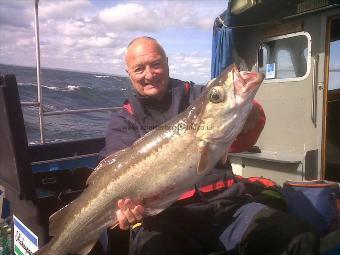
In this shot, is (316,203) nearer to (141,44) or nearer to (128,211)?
(128,211)

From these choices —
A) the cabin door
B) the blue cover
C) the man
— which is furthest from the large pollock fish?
the cabin door

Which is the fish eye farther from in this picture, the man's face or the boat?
the boat

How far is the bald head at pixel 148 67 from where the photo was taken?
3949 millimetres

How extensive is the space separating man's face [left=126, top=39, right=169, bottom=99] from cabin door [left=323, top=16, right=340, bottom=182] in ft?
11.2

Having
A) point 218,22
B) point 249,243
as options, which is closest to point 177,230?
point 249,243

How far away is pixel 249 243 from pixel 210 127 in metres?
1.23

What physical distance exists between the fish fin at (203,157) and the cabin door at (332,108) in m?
4.03

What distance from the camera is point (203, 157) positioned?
282 centimetres

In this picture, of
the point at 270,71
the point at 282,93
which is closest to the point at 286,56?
Result: the point at 270,71

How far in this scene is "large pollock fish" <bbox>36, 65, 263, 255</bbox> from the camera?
2838 millimetres

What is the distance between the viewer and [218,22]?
687cm

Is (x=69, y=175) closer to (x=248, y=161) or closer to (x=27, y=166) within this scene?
(x=27, y=166)

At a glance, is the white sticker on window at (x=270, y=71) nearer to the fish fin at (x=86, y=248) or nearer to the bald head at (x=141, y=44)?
the bald head at (x=141, y=44)

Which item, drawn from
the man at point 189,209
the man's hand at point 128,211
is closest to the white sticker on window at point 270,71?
the man at point 189,209
